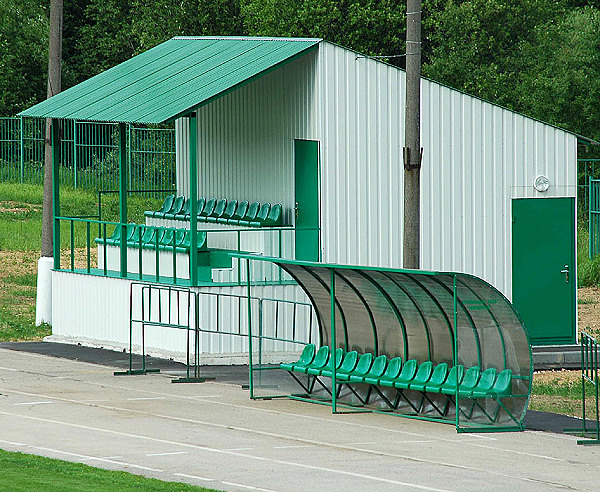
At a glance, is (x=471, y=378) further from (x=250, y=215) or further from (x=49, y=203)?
(x=49, y=203)

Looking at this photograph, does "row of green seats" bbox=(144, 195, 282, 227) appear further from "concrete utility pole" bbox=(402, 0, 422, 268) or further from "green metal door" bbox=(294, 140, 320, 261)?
"concrete utility pole" bbox=(402, 0, 422, 268)

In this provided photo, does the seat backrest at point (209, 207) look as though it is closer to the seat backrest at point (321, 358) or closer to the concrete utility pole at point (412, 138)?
the concrete utility pole at point (412, 138)

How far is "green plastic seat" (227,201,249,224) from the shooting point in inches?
966

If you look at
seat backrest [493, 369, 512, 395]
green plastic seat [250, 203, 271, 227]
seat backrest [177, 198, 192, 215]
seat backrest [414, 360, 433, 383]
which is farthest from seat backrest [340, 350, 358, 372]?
seat backrest [177, 198, 192, 215]

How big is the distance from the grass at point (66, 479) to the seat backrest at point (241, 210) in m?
11.9

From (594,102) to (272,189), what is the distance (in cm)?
1913

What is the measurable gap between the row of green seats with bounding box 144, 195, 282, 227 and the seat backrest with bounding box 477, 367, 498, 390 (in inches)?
320

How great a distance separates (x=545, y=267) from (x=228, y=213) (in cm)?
598

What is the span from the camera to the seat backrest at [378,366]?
17062 millimetres

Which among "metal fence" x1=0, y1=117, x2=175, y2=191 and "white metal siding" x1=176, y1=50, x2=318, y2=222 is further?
"metal fence" x1=0, y1=117, x2=175, y2=191

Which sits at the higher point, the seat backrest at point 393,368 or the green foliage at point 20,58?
the green foliage at point 20,58

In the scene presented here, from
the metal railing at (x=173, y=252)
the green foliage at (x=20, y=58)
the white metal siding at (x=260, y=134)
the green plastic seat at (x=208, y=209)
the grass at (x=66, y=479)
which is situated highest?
the green foliage at (x=20, y=58)

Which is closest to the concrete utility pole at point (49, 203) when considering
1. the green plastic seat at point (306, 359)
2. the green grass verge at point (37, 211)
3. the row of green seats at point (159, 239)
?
the row of green seats at point (159, 239)

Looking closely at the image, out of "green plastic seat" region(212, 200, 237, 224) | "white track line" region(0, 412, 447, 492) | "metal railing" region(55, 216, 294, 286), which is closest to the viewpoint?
"white track line" region(0, 412, 447, 492)
